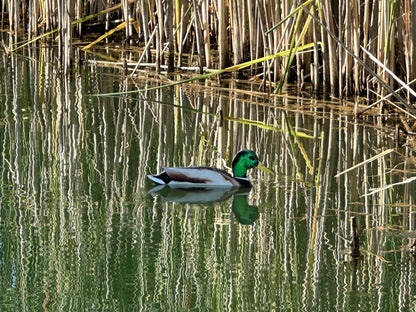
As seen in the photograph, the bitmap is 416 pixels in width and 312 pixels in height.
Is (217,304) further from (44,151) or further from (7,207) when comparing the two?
(44,151)

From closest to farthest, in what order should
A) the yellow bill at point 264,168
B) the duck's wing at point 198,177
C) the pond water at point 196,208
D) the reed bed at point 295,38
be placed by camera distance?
the pond water at point 196,208 → the duck's wing at point 198,177 → the yellow bill at point 264,168 → the reed bed at point 295,38

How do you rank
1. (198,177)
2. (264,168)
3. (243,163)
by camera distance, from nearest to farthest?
1. (198,177)
2. (243,163)
3. (264,168)

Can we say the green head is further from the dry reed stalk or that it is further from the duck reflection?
the dry reed stalk

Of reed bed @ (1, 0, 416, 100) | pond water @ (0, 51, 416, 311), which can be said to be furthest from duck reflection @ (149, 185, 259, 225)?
reed bed @ (1, 0, 416, 100)

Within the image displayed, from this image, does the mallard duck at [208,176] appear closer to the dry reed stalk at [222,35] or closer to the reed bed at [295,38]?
the reed bed at [295,38]

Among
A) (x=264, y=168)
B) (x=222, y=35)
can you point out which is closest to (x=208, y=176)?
(x=264, y=168)

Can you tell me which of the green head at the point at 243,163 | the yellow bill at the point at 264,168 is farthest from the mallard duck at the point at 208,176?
the yellow bill at the point at 264,168

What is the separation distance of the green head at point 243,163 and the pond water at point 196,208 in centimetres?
14

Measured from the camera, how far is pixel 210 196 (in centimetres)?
532

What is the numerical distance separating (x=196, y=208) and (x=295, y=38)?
2.84 meters

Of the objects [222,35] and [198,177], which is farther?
[222,35]

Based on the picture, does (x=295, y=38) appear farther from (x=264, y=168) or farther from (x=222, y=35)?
(x=264, y=168)

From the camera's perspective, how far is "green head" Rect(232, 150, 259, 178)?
5406 millimetres

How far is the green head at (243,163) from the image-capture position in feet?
17.7
